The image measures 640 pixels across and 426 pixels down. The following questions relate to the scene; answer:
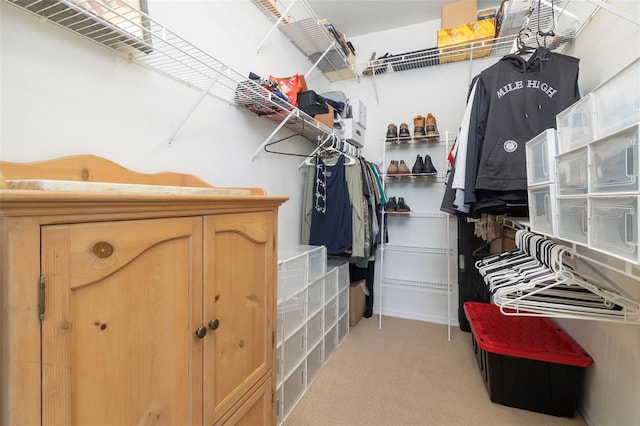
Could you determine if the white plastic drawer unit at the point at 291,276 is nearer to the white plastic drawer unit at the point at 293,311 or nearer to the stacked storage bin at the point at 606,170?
the white plastic drawer unit at the point at 293,311

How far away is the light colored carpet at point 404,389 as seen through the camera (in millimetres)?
1625

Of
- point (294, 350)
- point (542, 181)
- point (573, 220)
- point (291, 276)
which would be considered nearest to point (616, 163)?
point (573, 220)

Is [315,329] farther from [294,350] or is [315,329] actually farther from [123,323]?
[123,323]

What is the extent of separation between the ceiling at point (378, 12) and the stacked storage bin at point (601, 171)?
2207 mm

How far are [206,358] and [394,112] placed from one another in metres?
2.88

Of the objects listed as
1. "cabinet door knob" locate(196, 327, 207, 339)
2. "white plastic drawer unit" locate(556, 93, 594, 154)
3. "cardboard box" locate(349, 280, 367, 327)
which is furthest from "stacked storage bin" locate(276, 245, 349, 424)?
"white plastic drawer unit" locate(556, 93, 594, 154)

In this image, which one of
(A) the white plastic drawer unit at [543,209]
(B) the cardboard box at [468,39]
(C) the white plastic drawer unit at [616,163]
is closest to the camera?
(C) the white plastic drawer unit at [616,163]

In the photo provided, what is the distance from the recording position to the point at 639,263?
0.63 m

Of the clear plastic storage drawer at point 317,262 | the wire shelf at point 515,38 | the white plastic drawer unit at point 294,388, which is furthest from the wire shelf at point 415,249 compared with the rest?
the wire shelf at point 515,38

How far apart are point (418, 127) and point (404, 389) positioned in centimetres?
214

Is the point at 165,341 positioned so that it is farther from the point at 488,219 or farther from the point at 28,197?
the point at 488,219

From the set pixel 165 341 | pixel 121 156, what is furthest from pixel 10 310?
pixel 121 156

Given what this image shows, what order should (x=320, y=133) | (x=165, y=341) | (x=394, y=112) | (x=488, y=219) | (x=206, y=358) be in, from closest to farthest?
(x=165, y=341) < (x=206, y=358) < (x=488, y=219) < (x=320, y=133) < (x=394, y=112)

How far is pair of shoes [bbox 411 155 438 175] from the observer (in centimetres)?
273
